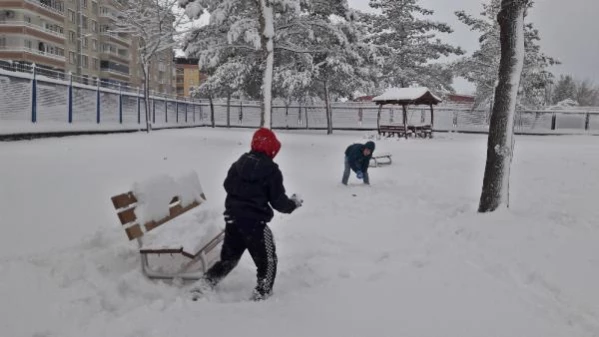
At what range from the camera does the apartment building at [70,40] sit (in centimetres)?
4659

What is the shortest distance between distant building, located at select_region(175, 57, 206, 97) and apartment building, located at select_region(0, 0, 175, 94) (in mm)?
24667

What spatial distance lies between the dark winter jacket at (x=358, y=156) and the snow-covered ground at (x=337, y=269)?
0.79 m

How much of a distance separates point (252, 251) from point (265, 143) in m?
0.93

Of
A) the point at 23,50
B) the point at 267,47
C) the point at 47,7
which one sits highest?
the point at 47,7

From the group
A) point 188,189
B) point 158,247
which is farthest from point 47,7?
point 158,247

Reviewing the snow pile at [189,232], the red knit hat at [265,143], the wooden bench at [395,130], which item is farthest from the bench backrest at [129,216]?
the wooden bench at [395,130]

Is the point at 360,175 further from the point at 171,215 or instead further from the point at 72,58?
the point at 72,58

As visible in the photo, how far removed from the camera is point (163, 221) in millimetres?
4875

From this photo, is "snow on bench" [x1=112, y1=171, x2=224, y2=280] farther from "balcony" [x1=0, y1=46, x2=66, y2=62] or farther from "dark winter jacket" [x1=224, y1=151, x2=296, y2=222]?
"balcony" [x1=0, y1=46, x2=66, y2=62]

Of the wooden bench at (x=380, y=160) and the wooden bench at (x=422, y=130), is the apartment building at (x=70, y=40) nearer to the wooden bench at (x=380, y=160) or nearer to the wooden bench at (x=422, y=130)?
the wooden bench at (x=422, y=130)

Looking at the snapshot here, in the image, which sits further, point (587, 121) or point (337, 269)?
point (587, 121)

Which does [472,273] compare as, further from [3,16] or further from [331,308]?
[3,16]

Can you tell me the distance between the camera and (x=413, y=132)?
28.8 metres

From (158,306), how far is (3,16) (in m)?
53.8
